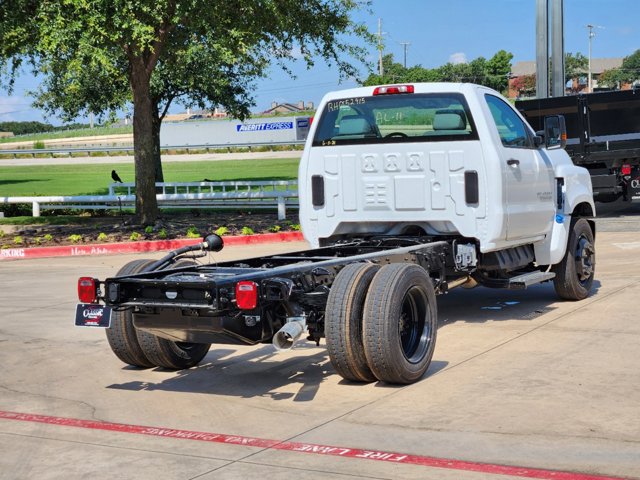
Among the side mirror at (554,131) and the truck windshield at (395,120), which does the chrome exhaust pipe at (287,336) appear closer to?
the truck windshield at (395,120)

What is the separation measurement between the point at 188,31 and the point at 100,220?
5.29 m

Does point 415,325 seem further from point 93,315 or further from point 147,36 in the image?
point 147,36

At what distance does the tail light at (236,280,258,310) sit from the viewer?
643 centimetres

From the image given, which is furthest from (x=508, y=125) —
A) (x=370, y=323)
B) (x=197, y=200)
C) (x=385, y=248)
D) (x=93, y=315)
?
(x=197, y=200)

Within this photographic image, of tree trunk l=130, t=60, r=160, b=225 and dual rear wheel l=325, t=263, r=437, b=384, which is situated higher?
tree trunk l=130, t=60, r=160, b=225

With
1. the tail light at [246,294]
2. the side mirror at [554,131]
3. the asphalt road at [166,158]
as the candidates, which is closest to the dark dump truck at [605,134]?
the side mirror at [554,131]

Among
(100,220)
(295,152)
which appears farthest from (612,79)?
(100,220)

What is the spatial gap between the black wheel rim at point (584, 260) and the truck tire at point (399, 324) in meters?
3.64

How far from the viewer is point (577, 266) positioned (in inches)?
419

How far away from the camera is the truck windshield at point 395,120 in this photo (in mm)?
9070

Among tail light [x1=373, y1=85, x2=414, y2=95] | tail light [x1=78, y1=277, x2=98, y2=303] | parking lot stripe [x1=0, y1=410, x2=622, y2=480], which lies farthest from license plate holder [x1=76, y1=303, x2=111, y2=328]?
tail light [x1=373, y1=85, x2=414, y2=95]

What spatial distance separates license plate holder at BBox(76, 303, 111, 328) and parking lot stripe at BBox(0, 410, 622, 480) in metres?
0.69

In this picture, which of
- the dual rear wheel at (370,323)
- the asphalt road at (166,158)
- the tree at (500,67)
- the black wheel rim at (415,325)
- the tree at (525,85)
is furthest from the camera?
the tree at (525,85)

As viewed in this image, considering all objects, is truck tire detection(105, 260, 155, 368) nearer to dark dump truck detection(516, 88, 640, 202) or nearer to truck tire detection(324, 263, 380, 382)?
truck tire detection(324, 263, 380, 382)
